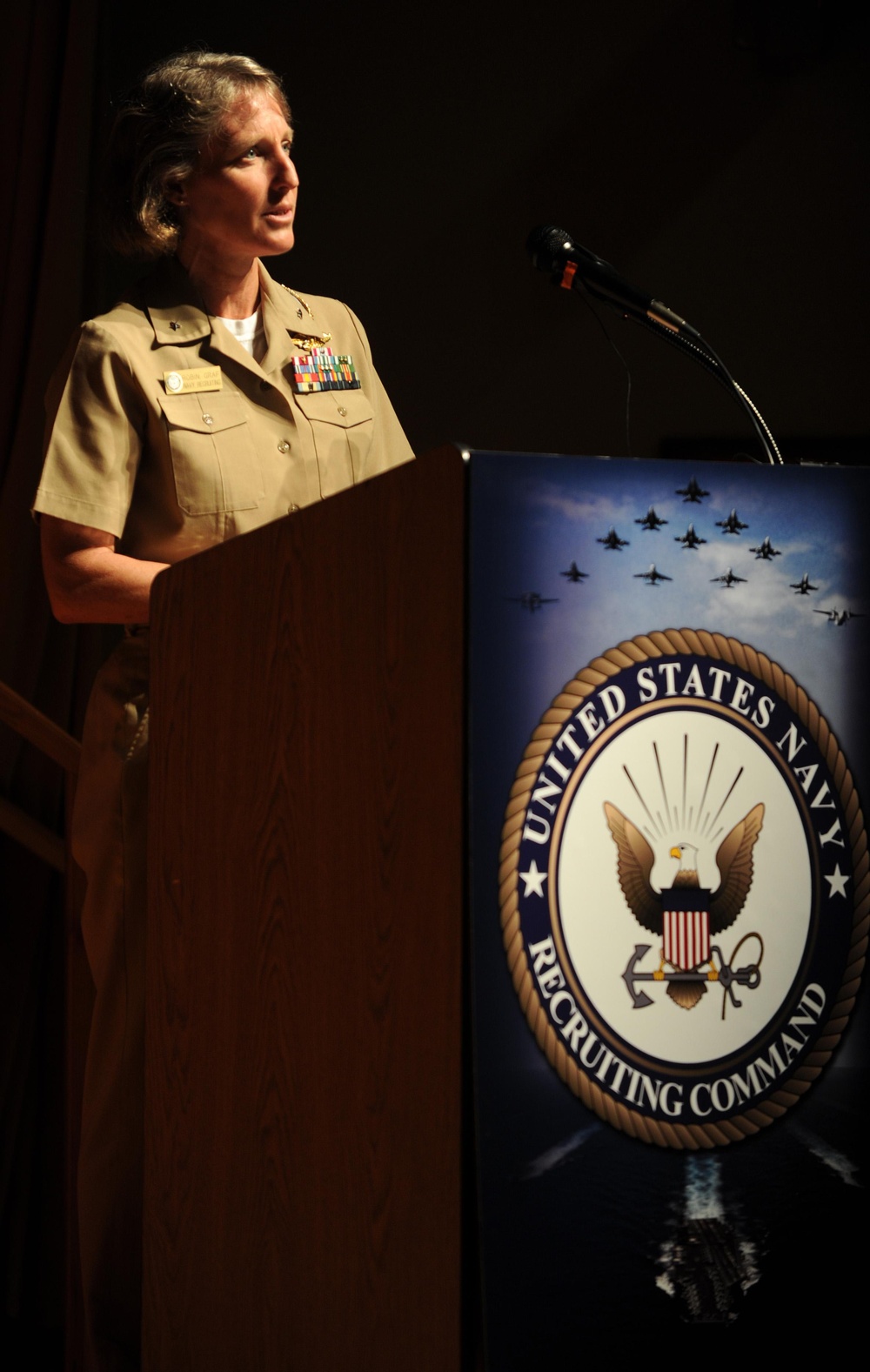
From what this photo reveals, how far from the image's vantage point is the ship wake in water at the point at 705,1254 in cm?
87

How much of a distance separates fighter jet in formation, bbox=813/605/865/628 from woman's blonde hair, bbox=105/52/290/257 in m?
1.09

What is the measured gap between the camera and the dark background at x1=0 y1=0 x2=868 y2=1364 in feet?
9.55

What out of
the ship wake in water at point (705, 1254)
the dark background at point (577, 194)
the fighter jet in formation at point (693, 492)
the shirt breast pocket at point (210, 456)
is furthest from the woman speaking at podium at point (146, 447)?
the dark background at point (577, 194)

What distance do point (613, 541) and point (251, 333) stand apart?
0.98 m

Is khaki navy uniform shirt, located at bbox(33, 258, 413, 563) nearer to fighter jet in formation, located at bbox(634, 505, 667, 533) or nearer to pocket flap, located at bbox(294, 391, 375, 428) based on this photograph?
pocket flap, located at bbox(294, 391, 375, 428)

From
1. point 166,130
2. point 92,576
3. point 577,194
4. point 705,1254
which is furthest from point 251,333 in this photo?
point 577,194

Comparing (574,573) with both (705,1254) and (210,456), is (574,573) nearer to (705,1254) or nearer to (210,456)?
(705,1254)

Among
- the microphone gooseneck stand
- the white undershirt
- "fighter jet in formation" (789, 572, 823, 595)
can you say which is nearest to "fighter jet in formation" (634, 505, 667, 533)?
"fighter jet in formation" (789, 572, 823, 595)

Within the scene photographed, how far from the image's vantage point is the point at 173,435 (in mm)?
1570

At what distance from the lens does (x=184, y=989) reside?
1232 mm

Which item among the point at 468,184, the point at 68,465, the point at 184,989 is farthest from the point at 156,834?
the point at 468,184

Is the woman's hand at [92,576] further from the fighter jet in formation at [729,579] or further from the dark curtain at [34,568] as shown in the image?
the dark curtain at [34,568]

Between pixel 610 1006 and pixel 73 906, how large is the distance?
134cm

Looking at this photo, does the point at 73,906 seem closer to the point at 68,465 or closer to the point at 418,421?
the point at 68,465
